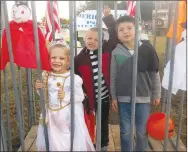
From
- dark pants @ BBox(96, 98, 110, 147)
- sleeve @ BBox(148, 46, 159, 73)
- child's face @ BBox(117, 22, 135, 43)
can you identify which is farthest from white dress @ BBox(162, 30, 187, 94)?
dark pants @ BBox(96, 98, 110, 147)

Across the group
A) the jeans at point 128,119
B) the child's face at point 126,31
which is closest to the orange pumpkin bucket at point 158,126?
the jeans at point 128,119

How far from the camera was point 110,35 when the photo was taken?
277 cm

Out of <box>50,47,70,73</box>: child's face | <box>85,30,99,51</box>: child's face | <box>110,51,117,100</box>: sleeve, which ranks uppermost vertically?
<box>85,30,99,51</box>: child's face

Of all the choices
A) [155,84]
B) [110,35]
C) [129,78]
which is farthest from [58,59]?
[155,84]

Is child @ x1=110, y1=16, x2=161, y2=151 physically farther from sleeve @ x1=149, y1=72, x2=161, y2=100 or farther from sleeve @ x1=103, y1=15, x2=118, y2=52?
sleeve @ x1=103, y1=15, x2=118, y2=52

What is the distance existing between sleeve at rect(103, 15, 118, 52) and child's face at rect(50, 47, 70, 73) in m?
0.55

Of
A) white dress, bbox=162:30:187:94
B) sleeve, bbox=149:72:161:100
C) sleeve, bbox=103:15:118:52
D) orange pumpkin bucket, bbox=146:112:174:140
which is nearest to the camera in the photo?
white dress, bbox=162:30:187:94

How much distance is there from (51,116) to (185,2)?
130cm

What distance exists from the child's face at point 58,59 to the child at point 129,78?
16.1 inches

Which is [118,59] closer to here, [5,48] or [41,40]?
[41,40]

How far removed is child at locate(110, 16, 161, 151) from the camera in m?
2.34

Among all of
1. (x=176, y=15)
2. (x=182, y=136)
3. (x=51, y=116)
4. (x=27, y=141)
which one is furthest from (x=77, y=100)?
(x=182, y=136)

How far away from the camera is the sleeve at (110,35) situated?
2669mm

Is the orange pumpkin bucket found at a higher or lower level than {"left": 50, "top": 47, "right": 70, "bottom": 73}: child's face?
lower
